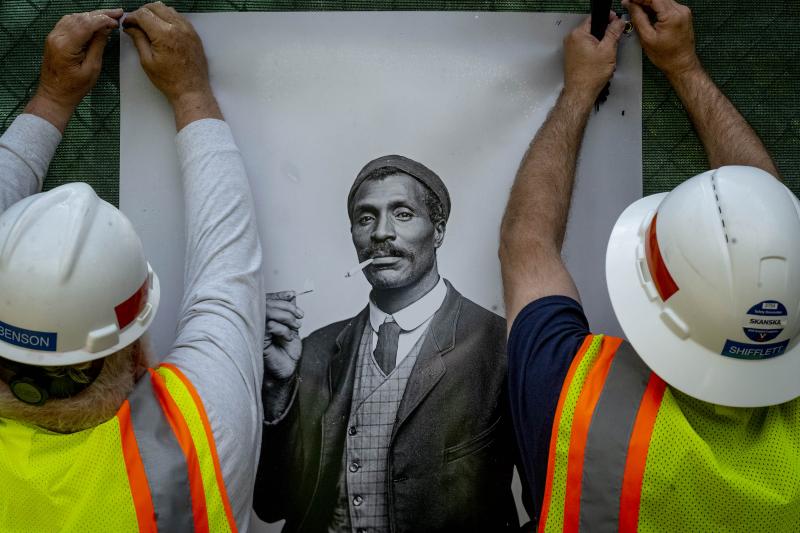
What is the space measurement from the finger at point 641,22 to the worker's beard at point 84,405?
1.29 meters

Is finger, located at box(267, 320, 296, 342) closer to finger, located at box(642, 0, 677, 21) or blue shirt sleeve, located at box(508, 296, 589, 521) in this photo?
blue shirt sleeve, located at box(508, 296, 589, 521)

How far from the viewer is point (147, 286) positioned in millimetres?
1366

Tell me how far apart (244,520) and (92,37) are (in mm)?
1088

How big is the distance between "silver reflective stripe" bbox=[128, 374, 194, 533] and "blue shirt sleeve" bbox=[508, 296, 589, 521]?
0.60m

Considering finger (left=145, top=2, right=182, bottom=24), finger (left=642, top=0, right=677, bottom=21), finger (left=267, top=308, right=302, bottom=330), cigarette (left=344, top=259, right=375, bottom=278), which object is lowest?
finger (left=267, top=308, right=302, bottom=330)

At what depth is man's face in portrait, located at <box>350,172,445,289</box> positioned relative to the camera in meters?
1.67

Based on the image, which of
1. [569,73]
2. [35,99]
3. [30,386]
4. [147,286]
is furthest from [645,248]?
[35,99]

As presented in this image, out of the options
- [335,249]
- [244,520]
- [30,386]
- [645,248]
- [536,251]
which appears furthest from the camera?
[335,249]

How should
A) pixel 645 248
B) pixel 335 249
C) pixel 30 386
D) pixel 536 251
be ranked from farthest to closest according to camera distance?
1. pixel 335 249
2. pixel 536 251
3. pixel 645 248
4. pixel 30 386

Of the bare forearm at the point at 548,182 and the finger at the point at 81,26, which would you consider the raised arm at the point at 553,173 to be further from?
the finger at the point at 81,26

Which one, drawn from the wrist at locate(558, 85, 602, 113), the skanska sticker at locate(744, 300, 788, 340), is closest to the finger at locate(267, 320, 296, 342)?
the wrist at locate(558, 85, 602, 113)

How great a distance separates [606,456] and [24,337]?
958 mm

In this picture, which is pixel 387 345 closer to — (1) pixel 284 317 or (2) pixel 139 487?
(1) pixel 284 317

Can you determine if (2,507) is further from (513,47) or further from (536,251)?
(513,47)
